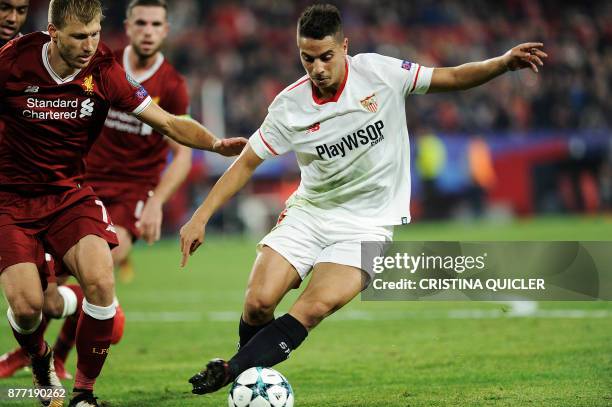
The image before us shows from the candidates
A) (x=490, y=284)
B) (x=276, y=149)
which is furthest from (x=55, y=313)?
(x=490, y=284)

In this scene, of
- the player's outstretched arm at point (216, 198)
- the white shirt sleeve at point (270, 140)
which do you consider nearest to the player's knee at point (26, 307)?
the player's outstretched arm at point (216, 198)

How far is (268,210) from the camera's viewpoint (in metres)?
20.2

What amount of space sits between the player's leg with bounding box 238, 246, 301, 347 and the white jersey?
0.49 metres

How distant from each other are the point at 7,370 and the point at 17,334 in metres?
1.40

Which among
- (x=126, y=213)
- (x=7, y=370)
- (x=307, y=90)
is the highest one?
(x=307, y=90)

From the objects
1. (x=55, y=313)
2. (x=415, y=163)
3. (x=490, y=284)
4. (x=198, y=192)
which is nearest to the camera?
(x=55, y=313)

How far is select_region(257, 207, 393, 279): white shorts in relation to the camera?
5.79m

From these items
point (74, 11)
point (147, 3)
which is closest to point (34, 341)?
point (74, 11)

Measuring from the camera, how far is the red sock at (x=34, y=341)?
5773 millimetres

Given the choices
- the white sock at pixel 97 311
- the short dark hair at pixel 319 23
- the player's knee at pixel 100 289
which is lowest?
the white sock at pixel 97 311

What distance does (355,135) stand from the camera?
579 cm

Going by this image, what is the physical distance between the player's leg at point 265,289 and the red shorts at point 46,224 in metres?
0.90

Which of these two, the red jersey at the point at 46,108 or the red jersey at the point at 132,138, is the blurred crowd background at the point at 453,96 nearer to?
the red jersey at the point at 132,138

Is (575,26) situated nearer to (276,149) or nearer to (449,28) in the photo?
(449,28)
